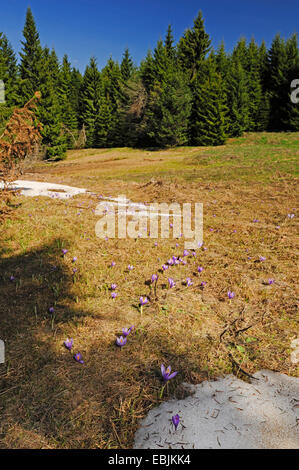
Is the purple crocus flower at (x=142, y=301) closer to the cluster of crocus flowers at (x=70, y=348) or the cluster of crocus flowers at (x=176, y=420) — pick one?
the cluster of crocus flowers at (x=70, y=348)

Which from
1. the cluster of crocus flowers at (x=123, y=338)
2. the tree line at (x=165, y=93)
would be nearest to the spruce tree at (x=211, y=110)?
the tree line at (x=165, y=93)

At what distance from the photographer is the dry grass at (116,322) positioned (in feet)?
5.07

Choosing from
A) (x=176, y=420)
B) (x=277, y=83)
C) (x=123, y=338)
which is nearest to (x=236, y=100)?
(x=277, y=83)

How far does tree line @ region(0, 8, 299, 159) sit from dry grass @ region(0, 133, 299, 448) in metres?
22.4

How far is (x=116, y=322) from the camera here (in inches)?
92.9

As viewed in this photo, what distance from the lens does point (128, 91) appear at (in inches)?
1234

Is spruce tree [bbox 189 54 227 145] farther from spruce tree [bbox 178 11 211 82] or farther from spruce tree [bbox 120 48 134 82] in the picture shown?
spruce tree [bbox 120 48 134 82]

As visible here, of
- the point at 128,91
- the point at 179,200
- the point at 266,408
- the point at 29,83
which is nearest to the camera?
the point at 266,408

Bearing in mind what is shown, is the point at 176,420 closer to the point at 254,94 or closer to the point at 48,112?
the point at 48,112

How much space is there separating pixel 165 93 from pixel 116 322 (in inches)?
1174

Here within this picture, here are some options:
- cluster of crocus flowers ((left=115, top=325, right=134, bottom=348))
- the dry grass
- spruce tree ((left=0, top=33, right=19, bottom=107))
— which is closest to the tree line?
spruce tree ((left=0, top=33, right=19, bottom=107))
